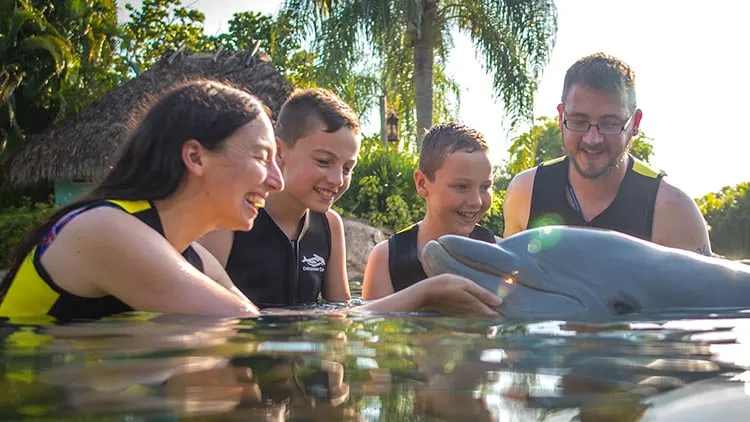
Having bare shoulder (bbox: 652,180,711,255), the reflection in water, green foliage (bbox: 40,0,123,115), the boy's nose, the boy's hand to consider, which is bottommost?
the reflection in water

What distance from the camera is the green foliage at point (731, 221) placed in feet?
67.6

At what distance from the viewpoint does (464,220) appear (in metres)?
4.53

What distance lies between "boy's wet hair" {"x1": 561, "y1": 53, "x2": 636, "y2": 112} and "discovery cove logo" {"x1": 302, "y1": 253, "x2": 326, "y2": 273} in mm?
1680

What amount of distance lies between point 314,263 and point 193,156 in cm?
190

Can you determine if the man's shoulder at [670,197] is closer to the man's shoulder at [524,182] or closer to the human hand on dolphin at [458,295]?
the man's shoulder at [524,182]

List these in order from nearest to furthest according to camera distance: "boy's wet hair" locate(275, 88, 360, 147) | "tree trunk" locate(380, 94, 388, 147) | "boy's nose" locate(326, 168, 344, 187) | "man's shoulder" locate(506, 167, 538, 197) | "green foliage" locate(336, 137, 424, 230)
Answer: "boy's nose" locate(326, 168, 344, 187) → "boy's wet hair" locate(275, 88, 360, 147) → "man's shoulder" locate(506, 167, 538, 197) → "green foliage" locate(336, 137, 424, 230) → "tree trunk" locate(380, 94, 388, 147)

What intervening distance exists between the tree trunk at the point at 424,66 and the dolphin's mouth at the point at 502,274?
14929 mm

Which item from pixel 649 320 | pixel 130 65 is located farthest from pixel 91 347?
pixel 130 65

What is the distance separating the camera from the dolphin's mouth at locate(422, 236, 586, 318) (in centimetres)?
264

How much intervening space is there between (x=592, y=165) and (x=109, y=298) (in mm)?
2872

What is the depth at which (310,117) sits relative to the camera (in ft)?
14.5

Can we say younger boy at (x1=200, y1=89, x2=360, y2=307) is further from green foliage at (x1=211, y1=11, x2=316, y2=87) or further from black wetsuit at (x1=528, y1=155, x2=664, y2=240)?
green foliage at (x1=211, y1=11, x2=316, y2=87)

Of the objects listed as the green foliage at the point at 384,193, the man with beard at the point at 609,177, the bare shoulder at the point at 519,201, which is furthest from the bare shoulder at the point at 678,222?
the green foliage at the point at 384,193

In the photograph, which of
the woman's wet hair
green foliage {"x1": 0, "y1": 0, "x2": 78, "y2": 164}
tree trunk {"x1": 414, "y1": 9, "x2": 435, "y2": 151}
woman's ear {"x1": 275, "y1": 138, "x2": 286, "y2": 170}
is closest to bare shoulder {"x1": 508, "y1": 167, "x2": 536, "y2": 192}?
woman's ear {"x1": 275, "y1": 138, "x2": 286, "y2": 170}
